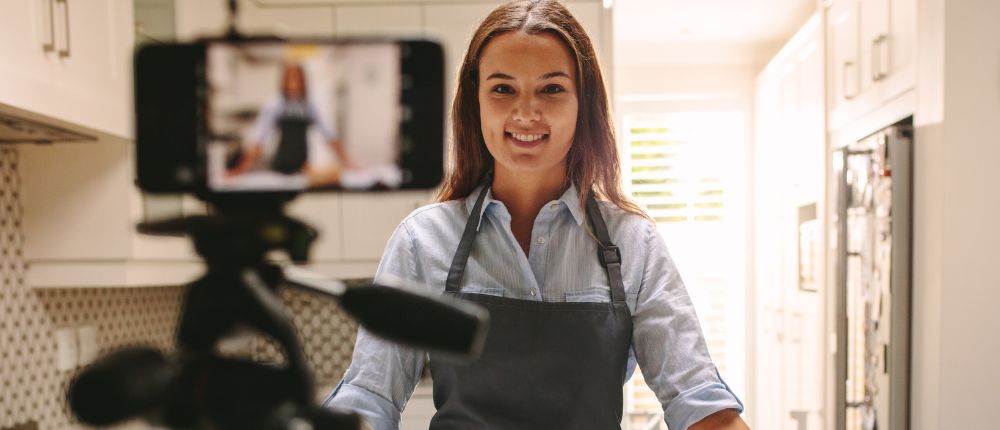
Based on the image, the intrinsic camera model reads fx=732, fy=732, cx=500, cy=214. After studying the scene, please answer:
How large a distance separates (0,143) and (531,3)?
4.66 feet

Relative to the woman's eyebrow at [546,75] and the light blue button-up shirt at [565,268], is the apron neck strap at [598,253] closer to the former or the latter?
the light blue button-up shirt at [565,268]

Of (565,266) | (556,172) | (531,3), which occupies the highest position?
(531,3)

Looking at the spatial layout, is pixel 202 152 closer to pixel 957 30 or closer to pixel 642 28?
pixel 957 30

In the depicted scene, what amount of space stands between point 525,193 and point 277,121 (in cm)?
63

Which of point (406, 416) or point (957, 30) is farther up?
point (957, 30)

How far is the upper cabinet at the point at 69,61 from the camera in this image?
4.15ft

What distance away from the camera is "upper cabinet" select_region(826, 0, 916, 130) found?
6.01ft

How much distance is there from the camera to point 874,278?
6.36 feet

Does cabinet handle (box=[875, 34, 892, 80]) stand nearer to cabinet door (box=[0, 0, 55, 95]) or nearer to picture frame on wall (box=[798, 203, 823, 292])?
picture frame on wall (box=[798, 203, 823, 292])

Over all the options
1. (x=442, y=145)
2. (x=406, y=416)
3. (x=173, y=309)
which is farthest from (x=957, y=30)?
(x=173, y=309)

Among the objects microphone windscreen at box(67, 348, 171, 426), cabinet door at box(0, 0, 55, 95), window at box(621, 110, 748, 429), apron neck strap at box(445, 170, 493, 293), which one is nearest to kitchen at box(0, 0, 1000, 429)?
cabinet door at box(0, 0, 55, 95)

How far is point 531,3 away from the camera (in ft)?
2.95

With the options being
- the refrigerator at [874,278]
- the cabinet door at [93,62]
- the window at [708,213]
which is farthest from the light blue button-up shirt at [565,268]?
the window at [708,213]

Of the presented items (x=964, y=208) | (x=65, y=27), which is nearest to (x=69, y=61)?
(x=65, y=27)
